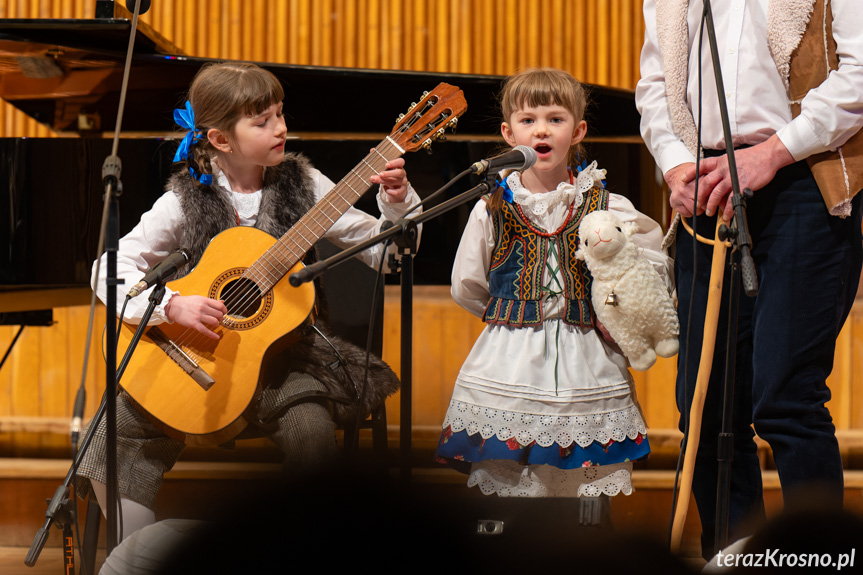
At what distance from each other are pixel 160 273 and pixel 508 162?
71 centimetres

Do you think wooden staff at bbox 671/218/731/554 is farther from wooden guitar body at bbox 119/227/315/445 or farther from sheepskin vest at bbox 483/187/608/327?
wooden guitar body at bbox 119/227/315/445

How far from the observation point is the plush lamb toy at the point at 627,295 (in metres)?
1.99

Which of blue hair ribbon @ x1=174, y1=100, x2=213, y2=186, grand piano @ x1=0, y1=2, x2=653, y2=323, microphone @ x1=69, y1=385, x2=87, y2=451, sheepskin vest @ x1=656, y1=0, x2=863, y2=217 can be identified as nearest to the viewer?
microphone @ x1=69, y1=385, x2=87, y2=451

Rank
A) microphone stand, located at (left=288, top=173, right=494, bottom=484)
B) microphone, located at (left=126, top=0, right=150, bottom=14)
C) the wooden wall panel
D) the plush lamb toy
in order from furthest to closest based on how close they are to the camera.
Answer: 1. the wooden wall panel
2. the plush lamb toy
3. microphone, located at (left=126, top=0, right=150, bottom=14)
4. microphone stand, located at (left=288, top=173, right=494, bottom=484)

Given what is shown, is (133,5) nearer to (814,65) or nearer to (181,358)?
(181,358)

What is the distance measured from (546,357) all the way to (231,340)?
29.7 inches

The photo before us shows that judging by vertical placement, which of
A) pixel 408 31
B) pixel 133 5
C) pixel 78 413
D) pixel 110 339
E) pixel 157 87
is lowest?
pixel 78 413

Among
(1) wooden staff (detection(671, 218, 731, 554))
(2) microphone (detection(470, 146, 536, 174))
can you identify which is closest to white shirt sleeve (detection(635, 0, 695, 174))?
(1) wooden staff (detection(671, 218, 731, 554))

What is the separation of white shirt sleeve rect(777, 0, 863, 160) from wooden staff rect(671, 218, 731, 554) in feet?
0.72

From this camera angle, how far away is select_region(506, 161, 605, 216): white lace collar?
2.12 meters

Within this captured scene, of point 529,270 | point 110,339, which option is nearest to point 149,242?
point 110,339

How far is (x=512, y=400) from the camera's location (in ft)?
6.64

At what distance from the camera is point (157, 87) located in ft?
9.93

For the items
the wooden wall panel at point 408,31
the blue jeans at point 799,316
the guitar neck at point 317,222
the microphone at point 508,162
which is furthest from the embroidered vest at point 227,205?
the wooden wall panel at point 408,31
